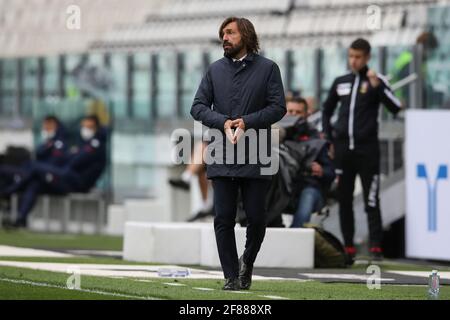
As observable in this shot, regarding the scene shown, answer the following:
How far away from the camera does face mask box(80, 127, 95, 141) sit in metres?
29.5

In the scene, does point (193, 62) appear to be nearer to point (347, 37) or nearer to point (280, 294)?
point (347, 37)

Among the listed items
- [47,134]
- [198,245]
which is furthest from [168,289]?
[47,134]

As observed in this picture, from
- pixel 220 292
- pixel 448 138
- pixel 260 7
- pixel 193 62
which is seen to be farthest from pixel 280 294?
pixel 260 7

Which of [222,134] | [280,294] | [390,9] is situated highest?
Answer: [390,9]

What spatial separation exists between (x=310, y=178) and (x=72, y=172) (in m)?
11.5

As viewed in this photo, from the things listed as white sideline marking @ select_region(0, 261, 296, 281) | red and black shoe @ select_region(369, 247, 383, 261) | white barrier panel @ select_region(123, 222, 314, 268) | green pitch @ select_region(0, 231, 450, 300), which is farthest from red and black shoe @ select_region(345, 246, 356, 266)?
green pitch @ select_region(0, 231, 450, 300)

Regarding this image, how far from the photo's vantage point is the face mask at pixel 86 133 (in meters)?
29.5

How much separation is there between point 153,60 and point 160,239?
14836mm

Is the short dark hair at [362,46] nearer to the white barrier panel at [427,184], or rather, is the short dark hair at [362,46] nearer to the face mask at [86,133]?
the white barrier panel at [427,184]

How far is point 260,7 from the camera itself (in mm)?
42375

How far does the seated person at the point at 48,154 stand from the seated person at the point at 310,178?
11.3 metres

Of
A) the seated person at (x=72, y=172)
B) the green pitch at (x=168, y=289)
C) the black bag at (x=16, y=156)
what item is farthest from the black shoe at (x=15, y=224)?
the green pitch at (x=168, y=289)

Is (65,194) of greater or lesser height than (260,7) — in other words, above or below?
below

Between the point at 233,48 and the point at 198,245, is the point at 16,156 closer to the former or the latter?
the point at 198,245
